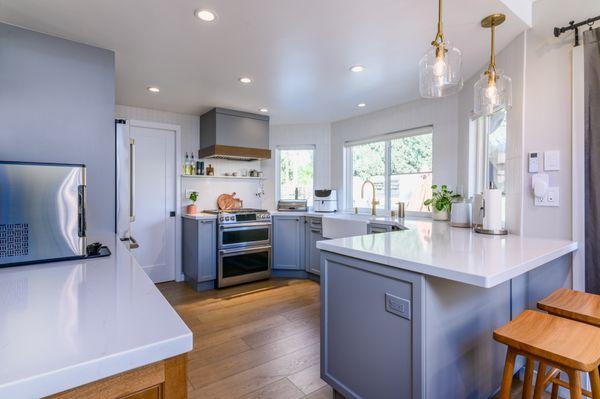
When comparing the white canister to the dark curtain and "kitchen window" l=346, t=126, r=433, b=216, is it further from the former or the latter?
"kitchen window" l=346, t=126, r=433, b=216

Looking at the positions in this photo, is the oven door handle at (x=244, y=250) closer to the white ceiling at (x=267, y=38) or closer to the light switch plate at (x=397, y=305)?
the white ceiling at (x=267, y=38)

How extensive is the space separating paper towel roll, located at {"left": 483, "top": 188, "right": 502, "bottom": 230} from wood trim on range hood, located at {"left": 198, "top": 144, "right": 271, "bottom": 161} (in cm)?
293

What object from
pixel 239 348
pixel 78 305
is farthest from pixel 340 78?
pixel 78 305

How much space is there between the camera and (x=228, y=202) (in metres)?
4.48

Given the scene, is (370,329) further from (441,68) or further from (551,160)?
(551,160)

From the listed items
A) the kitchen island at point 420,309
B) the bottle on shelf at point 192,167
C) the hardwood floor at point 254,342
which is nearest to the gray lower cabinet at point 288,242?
the hardwood floor at point 254,342

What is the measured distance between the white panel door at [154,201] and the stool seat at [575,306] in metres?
4.05

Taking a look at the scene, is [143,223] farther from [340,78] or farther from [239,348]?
[340,78]

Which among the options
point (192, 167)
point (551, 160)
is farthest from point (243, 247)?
point (551, 160)

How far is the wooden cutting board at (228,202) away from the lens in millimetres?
4434

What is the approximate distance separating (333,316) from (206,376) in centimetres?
101

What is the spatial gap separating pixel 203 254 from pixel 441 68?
320cm

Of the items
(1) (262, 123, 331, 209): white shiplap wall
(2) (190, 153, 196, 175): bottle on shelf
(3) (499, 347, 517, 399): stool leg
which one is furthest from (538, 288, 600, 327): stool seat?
(2) (190, 153, 196, 175): bottle on shelf

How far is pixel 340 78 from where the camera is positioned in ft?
9.60
